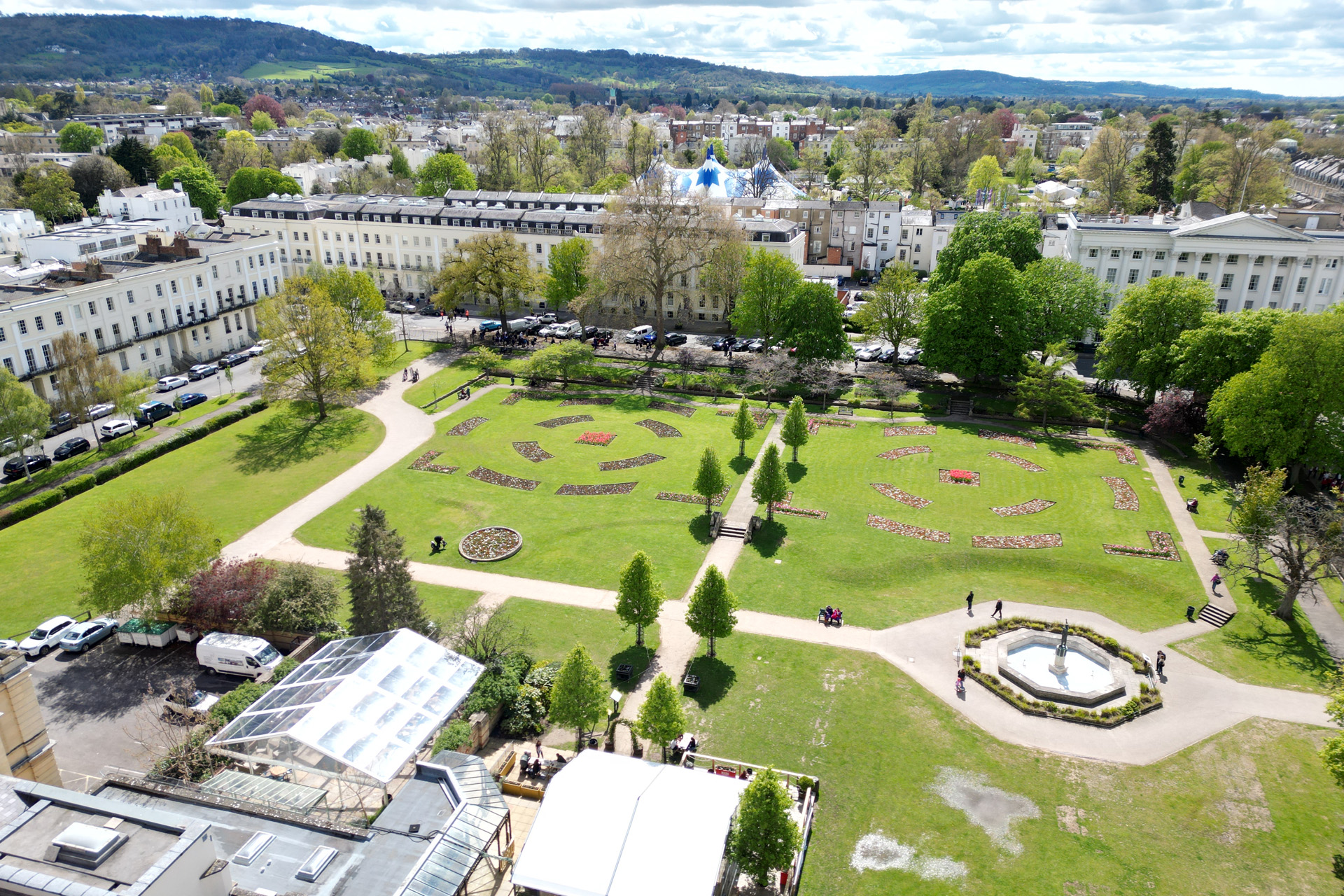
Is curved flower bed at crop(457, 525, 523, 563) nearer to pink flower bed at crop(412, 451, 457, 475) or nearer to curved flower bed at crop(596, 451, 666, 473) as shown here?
pink flower bed at crop(412, 451, 457, 475)

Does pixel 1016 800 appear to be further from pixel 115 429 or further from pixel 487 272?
pixel 487 272

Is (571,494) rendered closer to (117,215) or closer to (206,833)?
(206,833)

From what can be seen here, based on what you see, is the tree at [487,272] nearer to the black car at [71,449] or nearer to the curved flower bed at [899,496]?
the black car at [71,449]

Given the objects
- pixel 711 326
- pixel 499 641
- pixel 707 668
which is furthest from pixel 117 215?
pixel 707 668

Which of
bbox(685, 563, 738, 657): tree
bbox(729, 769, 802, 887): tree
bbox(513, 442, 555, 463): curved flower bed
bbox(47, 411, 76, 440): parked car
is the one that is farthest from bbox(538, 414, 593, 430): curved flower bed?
bbox(729, 769, 802, 887): tree

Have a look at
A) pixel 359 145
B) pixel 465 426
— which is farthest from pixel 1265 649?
pixel 359 145

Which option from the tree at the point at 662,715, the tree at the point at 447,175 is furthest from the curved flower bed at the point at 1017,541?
the tree at the point at 447,175

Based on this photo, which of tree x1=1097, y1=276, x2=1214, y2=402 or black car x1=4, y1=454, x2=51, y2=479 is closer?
Result: black car x1=4, y1=454, x2=51, y2=479
